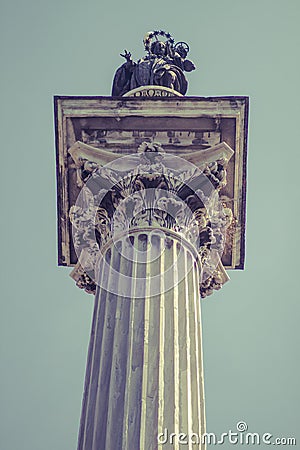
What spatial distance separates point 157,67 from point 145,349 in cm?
1114

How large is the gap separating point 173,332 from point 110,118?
7136 mm

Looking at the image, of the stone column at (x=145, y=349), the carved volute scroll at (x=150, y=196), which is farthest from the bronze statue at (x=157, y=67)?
the stone column at (x=145, y=349)

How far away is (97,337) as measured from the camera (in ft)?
87.2

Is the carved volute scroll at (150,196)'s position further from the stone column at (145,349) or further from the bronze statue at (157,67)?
the bronze statue at (157,67)

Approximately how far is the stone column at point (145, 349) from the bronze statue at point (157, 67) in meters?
6.24

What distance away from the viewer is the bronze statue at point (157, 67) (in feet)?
110

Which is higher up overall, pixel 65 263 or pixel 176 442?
pixel 65 263

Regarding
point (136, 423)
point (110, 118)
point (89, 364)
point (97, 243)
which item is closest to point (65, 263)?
point (97, 243)

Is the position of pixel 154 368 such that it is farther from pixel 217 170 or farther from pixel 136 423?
pixel 217 170

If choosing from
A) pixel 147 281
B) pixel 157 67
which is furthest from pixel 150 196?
pixel 157 67

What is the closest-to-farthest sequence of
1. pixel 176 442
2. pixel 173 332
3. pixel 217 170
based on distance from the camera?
pixel 176 442 → pixel 173 332 → pixel 217 170

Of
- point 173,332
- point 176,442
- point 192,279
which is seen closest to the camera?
point 176,442

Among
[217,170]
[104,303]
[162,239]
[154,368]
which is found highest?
[217,170]

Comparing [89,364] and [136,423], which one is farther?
[89,364]
